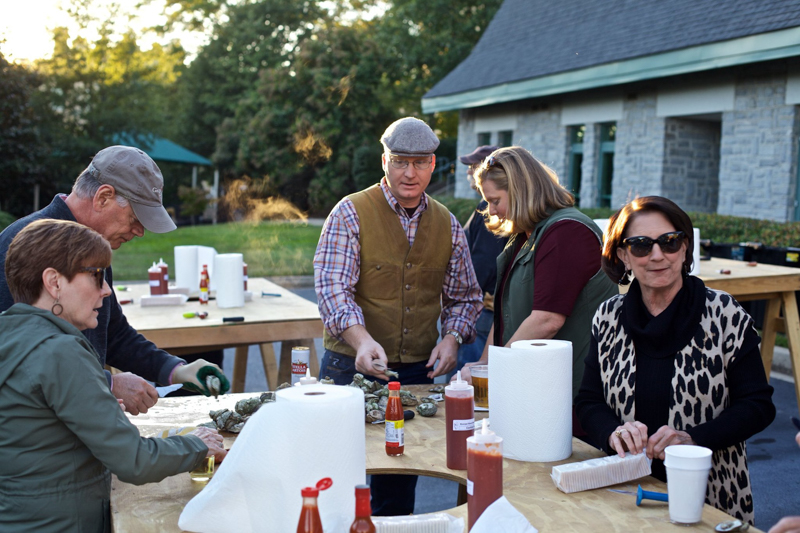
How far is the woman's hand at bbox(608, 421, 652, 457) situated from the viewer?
8.47 ft

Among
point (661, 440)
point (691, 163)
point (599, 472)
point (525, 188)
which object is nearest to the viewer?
point (599, 472)

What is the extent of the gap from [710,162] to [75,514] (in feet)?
52.4

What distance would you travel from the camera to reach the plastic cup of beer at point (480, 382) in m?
3.31

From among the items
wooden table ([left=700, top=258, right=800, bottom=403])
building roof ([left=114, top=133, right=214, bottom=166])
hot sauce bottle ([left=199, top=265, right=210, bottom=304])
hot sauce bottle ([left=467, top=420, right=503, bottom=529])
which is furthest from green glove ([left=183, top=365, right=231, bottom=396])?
building roof ([left=114, top=133, right=214, bottom=166])

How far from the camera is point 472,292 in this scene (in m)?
4.37

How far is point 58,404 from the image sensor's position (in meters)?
2.12

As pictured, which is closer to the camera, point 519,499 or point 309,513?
point 309,513

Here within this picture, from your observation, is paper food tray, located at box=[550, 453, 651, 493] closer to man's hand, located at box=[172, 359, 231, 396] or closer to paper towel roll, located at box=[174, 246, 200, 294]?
man's hand, located at box=[172, 359, 231, 396]

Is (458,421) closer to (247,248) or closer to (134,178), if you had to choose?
(134,178)

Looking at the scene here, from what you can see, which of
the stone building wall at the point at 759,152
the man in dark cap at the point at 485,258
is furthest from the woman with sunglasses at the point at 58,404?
the stone building wall at the point at 759,152

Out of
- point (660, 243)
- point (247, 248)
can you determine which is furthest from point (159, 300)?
point (247, 248)

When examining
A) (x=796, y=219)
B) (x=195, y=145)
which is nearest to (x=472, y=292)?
(x=796, y=219)

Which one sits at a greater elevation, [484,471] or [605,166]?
[605,166]

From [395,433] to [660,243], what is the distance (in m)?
1.20
